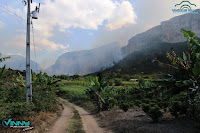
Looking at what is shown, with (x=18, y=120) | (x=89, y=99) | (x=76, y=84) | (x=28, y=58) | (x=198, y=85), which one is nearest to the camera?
(x=18, y=120)

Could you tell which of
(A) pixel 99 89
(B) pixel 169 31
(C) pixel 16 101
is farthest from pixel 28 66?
(B) pixel 169 31

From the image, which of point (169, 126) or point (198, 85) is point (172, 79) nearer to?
point (198, 85)

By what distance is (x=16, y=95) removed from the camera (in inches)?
389

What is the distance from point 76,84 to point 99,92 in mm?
36406

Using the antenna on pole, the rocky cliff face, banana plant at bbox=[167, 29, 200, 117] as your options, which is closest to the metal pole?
the antenna on pole

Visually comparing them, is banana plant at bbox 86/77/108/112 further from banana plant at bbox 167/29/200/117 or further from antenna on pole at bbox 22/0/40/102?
banana plant at bbox 167/29/200/117

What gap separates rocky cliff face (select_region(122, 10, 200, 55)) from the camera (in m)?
133

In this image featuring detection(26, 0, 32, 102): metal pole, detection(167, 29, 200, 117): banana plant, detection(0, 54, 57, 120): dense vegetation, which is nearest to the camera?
detection(0, 54, 57, 120): dense vegetation

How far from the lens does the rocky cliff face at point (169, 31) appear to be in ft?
436

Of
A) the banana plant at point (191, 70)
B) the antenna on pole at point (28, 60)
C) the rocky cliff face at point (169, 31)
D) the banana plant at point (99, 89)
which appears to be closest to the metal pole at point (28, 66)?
the antenna on pole at point (28, 60)

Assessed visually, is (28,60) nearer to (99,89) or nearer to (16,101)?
(16,101)

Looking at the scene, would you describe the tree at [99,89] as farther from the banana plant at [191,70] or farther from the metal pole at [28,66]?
the banana plant at [191,70]

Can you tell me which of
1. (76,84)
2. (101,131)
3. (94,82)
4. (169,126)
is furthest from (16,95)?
(76,84)

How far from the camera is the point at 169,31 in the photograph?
13775cm
